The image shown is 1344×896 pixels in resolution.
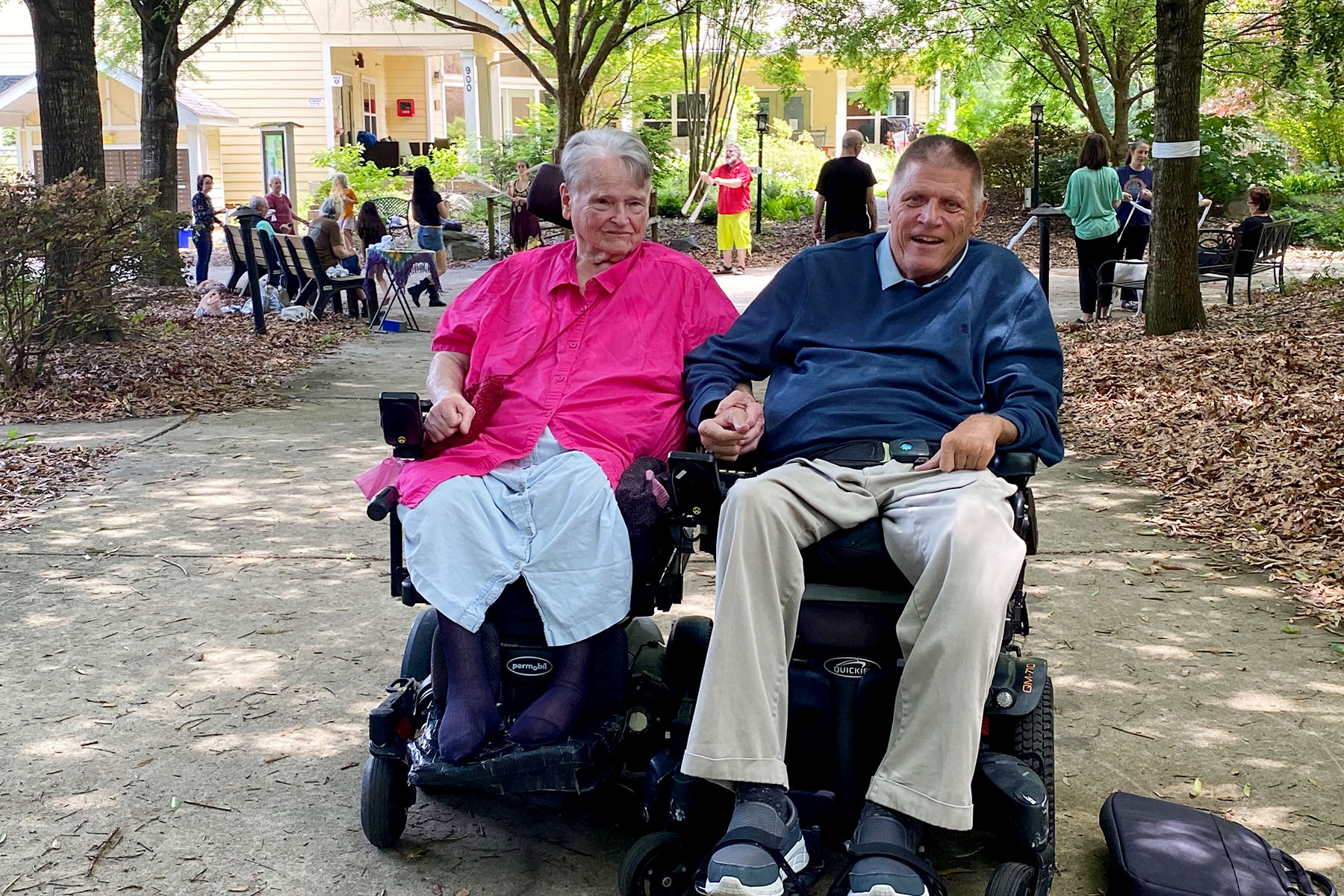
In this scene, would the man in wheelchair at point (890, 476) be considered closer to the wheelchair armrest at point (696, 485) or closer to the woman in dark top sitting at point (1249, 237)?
the wheelchair armrest at point (696, 485)

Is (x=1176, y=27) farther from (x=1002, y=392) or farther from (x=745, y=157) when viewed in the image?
(x=745, y=157)

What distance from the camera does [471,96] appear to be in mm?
28562

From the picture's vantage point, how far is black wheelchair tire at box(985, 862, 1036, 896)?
2.60 meters

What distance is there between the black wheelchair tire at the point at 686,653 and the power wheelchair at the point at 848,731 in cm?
27

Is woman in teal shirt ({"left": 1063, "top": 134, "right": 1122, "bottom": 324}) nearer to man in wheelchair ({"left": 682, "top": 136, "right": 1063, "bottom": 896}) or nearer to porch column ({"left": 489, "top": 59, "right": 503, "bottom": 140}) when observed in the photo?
man in wheelchair ({"left": 682, "top": 136, "right": 1063, "bottom": 896})

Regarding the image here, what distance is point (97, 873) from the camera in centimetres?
289

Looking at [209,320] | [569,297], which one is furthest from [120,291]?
[569,297]

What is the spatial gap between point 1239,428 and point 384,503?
5.34 meters

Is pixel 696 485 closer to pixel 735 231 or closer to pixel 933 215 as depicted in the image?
pixel 933 215

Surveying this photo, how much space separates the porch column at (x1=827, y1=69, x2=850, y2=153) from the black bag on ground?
3881 centimetres

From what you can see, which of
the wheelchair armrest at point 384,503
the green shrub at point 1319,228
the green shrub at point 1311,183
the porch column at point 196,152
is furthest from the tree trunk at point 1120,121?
the wheelchair armrest at point 384,503

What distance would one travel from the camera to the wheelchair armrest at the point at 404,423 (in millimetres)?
3215

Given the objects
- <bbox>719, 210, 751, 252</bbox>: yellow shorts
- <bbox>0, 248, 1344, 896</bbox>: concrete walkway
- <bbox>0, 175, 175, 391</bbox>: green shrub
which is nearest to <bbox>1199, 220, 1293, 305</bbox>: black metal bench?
<bbox>719, 210, 751, 252</bbox>: yellow shorts

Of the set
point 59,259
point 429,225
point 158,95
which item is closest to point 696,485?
point 59,259
